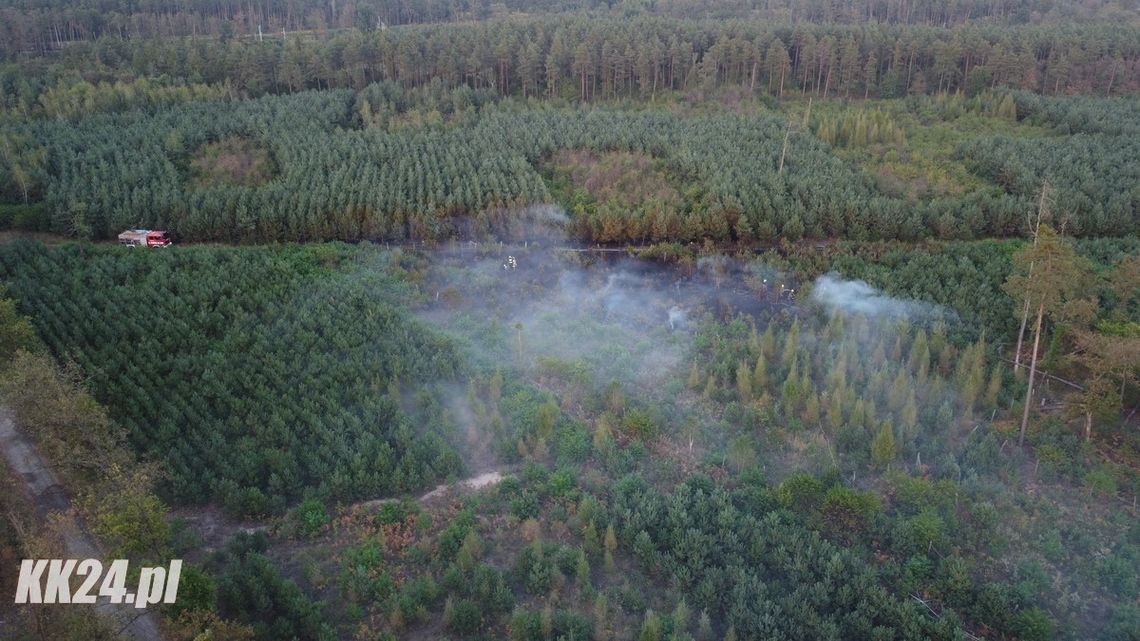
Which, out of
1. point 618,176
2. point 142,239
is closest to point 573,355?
point 618,176

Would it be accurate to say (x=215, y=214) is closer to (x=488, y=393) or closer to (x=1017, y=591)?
(x=488, y=393)

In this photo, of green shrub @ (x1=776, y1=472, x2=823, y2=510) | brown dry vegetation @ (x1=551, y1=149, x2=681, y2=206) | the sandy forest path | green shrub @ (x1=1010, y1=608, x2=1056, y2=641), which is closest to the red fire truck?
the sandy forest path

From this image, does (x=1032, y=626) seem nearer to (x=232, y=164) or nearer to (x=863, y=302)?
(x=863, y=302)

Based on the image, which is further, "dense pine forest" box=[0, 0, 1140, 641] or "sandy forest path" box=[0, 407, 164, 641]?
"dense pine forest" box=[0, 0, 1140, 641]

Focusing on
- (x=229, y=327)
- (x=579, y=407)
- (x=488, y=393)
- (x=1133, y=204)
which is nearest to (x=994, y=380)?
(x=579, y=407)

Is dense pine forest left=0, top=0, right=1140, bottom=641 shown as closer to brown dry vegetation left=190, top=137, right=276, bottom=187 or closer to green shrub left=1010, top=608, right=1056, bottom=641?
green shrub left=1010, top=608, right=1056, bottom=641
